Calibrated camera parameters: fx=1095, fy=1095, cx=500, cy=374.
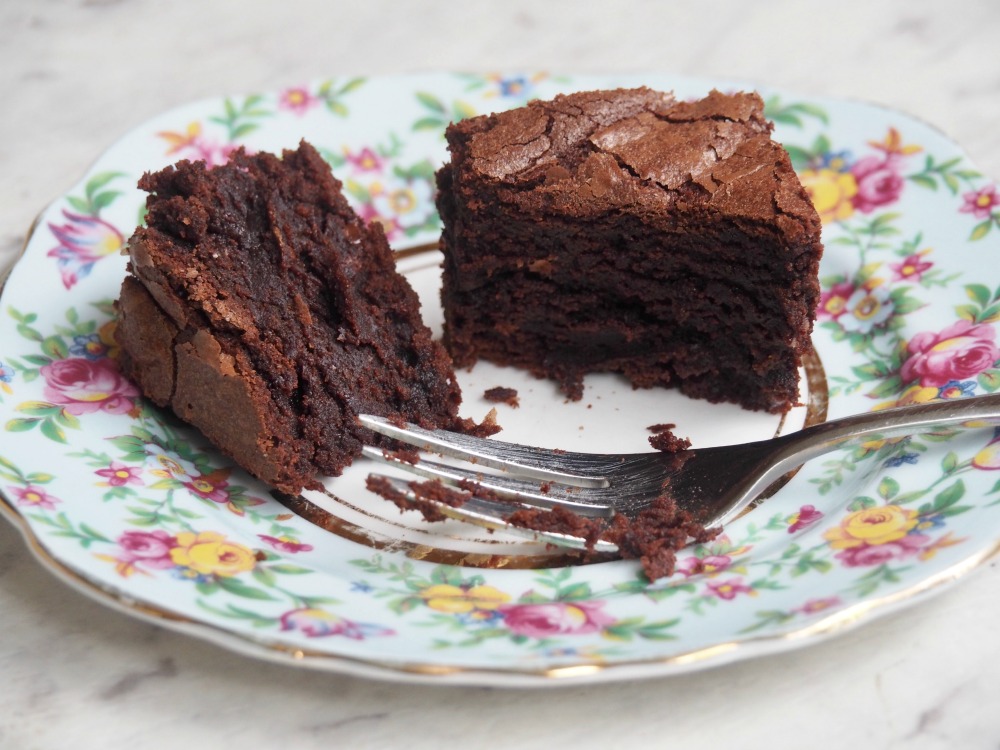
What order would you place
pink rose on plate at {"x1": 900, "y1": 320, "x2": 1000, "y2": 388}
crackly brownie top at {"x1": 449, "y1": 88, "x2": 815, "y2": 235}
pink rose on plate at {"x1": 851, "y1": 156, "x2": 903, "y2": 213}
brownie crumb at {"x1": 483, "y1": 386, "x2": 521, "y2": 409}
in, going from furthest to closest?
pink rose on plate at {"x1": 851, "y1": 156, "x2": 903, "y2": 213} → brownie crumb at {"x1": 483, "y1": 386, "x2": 521, "y2": 409} → pink rose on plate at {"x1": 900, "y1": 320, "x2": 1000, "y2": 388} → crackly brownie top at {"x1": 449, "y1": 88, "x2": 815, "y2": 235}

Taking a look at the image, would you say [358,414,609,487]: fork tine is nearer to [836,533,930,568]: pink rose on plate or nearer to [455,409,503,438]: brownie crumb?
[455,409,503,438]: brownie crumb

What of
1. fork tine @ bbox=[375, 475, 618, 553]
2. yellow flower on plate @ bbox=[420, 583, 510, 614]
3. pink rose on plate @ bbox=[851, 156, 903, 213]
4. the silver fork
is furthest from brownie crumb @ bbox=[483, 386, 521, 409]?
pink rose on plate @ bbox=[851, 156, 903, 213]

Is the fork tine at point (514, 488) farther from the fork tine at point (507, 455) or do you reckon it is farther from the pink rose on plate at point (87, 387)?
the pink rose on plate at point (87, 387)

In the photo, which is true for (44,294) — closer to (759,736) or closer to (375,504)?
(375,504)

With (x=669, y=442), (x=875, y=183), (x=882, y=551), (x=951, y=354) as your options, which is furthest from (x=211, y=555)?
(x=875, y=183)

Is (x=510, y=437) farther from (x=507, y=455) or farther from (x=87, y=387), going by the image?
(x=87, y=387)

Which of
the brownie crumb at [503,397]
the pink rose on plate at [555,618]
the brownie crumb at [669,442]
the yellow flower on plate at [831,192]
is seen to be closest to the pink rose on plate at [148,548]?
the pink rose on plate at [555,618]

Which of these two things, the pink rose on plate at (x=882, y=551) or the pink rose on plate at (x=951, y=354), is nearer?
the pink rose on plate at (x=882, y=551)

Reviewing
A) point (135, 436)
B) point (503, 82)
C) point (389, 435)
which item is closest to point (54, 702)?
point (135, 436)
